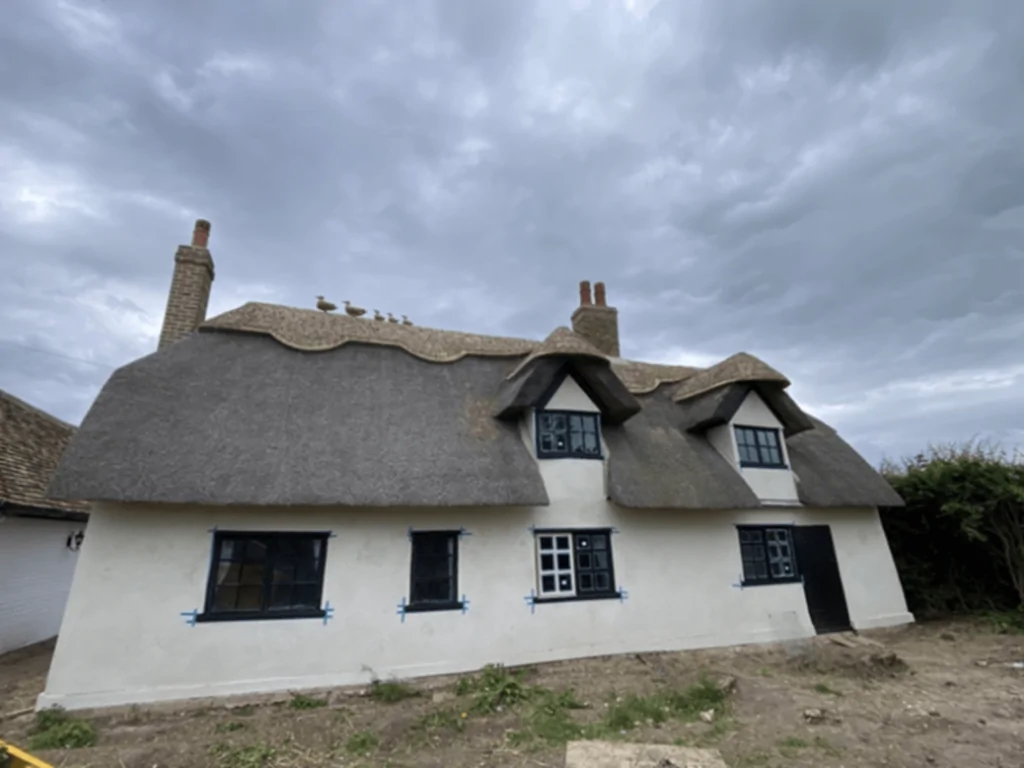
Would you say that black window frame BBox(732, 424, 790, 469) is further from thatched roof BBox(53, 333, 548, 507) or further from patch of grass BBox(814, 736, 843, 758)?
patch of grass BBox(814, 736, 843, 758)

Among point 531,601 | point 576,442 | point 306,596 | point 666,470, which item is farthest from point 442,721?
point 666,470

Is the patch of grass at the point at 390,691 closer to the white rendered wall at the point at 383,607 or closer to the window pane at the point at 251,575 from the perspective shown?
the white rendered wall at the point at 383,607

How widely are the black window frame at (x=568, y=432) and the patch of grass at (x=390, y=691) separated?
4180mm

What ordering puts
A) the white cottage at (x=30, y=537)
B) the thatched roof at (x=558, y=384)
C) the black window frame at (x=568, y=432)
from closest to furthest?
the white cottage at (x=30, y=537), the black window frame at (x=568, y=432), the thatched roof at (x=558, y=384)

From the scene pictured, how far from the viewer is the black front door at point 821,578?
34.0 feet

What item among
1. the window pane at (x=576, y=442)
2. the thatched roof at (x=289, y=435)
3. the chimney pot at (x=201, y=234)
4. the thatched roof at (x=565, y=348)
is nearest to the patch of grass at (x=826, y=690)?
the thatched roof at (x=289, y=435)

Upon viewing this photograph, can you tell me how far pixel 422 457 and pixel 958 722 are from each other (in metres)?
7.79

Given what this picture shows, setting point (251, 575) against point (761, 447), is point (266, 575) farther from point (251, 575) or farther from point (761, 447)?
point (761, 447)

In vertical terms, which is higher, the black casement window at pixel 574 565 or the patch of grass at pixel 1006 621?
the black casement window at pixel 574 565

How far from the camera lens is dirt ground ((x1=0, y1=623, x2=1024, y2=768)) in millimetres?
5207

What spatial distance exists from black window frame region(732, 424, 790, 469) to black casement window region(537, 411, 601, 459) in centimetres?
345

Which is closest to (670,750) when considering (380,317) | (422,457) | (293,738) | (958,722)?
(958,722)

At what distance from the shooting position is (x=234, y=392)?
333 inches

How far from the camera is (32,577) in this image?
962 centimetres
